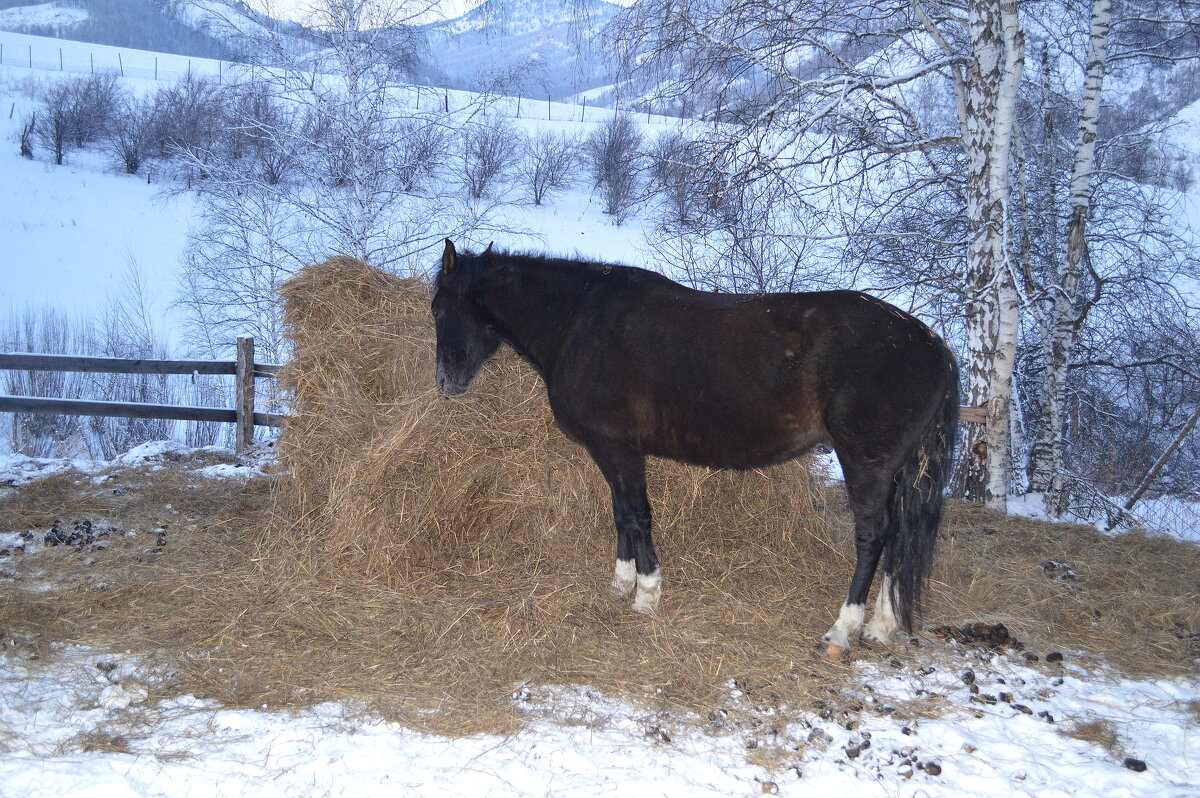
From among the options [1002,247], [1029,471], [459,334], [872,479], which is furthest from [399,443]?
[1029,471]

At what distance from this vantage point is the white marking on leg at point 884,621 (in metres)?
3.89

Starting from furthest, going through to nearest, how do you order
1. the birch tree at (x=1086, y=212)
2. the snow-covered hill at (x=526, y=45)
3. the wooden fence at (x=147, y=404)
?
the wooden fence at (x=147, y=404) → the birch tree at (x=1086, y=212) → the snow-covered hill at (x=526, y=45)

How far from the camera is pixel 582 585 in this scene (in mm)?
4422

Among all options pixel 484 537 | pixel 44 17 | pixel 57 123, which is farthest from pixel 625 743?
pixel 44 17

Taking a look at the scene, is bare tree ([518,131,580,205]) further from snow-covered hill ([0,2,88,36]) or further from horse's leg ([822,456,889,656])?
snow-covered hill ([0,2,88,36])

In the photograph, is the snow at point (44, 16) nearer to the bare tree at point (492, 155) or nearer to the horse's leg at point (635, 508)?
the bare tree at point (492, 155)

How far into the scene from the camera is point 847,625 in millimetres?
3840

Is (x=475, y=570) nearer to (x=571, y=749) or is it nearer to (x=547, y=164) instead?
(x=571, y=749)

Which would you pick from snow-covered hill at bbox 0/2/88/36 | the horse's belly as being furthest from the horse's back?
snow-covered hill at bbox 0/2/88/36

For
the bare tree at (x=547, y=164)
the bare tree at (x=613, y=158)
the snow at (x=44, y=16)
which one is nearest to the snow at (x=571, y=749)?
the bare tree at (x=613, y=158)

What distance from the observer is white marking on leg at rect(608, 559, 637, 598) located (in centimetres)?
442

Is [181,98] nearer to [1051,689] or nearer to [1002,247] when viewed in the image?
[1002,247]

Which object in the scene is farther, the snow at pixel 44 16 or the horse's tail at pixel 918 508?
the snow at pixel 44 16

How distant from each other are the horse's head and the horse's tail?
8.41 ft
